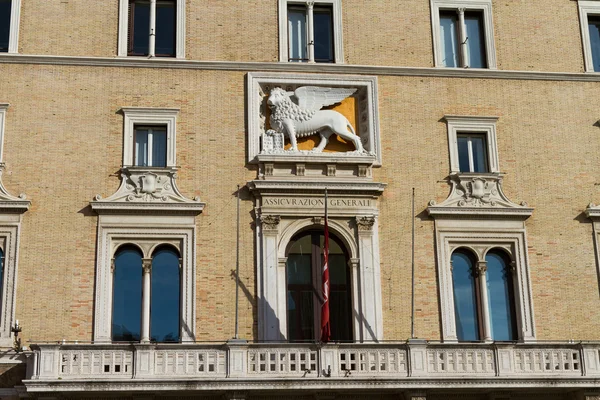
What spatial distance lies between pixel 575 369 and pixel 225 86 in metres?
10.4

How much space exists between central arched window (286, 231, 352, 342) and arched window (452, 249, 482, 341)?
2534mm

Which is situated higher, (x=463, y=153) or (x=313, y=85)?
(x=313, y=85)

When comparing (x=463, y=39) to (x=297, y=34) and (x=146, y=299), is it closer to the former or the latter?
(x=297, y=34)

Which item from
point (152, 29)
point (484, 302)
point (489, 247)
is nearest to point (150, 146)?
point (152, 29)

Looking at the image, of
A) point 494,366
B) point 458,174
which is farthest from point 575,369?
point 458,174

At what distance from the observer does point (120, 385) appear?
22.4 metres

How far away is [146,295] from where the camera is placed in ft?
81.1

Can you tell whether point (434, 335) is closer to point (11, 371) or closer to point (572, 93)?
point (572, 93)

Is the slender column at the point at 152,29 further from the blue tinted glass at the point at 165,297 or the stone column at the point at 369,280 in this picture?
the stone column at the point at 369,280

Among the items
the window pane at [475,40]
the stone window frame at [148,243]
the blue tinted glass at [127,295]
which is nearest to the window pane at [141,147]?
the stone window frame at [148,243]

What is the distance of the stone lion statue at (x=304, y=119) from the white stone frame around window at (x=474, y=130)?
2.27 metres

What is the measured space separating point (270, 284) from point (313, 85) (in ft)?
17.0

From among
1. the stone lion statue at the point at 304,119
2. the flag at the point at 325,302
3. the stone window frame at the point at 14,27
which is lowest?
the flag at the point at 325,302

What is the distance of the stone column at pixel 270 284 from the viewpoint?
24578mm
